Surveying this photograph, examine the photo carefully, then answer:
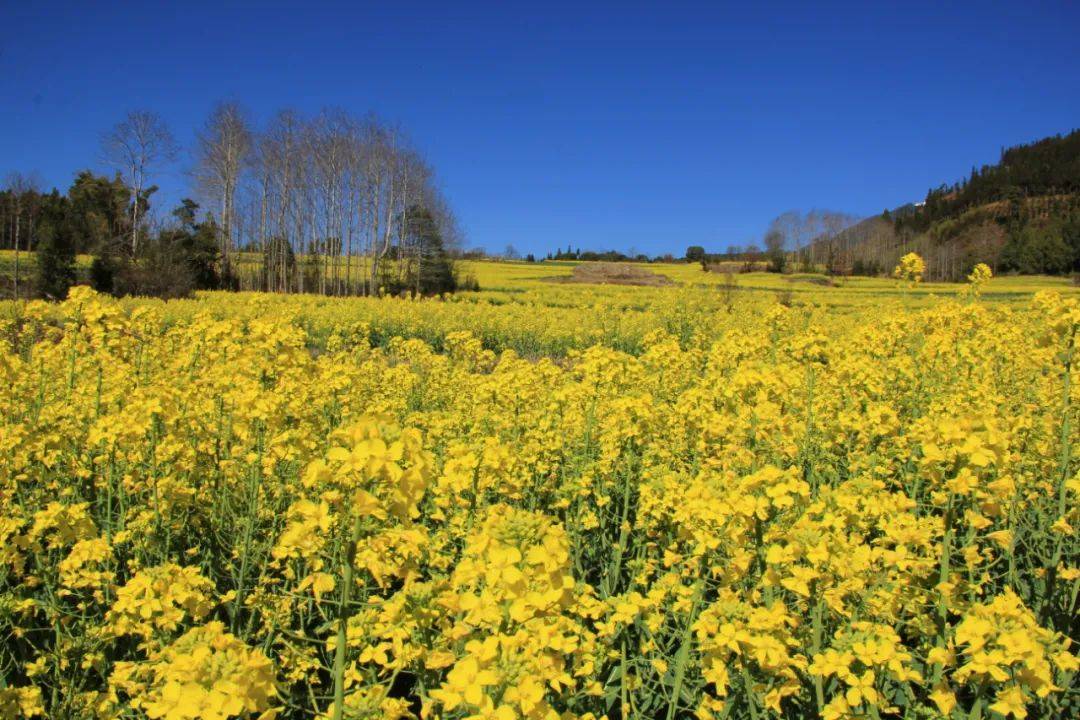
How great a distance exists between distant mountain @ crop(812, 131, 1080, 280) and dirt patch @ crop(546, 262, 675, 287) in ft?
104

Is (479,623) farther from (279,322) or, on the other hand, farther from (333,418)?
A: (333,418)

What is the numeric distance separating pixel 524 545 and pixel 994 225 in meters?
124

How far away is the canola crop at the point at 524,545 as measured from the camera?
1.69 m

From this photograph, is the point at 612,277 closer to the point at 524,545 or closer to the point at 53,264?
the point at 53,264

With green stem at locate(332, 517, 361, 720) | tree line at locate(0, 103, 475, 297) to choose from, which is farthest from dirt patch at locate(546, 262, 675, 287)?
green stem at locate(332, 517, 361, 720)

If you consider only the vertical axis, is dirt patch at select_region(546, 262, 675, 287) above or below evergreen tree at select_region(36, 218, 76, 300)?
above

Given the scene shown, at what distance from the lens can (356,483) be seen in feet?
5.43

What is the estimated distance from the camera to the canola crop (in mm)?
1694

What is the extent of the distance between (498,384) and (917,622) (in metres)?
3.74

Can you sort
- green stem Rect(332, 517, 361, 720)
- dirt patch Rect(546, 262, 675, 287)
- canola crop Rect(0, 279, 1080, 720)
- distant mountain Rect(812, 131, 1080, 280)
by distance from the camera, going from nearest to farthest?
green stem Rect(332, 517, 361, 720) < canola crop Rect(0, 279, 1080, 720) < dirt patch Rect(546, 262, 675, 287) < distant mountain Rect(812, 131, 1080, 280)

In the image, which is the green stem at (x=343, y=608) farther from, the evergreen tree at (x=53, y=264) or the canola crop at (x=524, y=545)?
the evergreen tree at (x=53, y=264)

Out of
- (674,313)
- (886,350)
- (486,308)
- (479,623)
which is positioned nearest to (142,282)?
(486,308)

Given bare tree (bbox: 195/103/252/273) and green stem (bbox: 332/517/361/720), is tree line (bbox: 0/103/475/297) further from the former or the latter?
green stem (bbox: 332/517/361/720)

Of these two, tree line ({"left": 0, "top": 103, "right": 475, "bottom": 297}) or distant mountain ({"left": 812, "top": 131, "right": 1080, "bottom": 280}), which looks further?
distant mountain ({"left": 812, "top": 131, "right": 1080, "bottom": 280})
